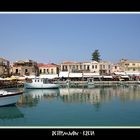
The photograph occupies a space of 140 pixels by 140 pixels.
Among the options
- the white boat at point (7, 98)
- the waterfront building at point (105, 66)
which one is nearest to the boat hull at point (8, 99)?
the white boat at point (7, 98)

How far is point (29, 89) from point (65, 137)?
9638 mm

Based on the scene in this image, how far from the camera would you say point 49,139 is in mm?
1716

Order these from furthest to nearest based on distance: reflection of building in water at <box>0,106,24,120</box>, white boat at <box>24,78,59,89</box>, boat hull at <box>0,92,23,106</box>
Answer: white boat at <box>24,78,59,89</box> → boat hull at <box>0,92,23,106</box> → reflection of building in water at <box>0,106,24,120</box>

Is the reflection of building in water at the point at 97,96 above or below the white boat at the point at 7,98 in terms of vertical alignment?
below

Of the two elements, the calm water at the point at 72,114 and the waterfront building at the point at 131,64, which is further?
the waterfront building at the point at 131,64

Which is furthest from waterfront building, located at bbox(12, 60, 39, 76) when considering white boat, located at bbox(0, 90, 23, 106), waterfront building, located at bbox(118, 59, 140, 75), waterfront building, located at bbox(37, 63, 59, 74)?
waterfront building, located at bbox(118, 59, 140, 75)

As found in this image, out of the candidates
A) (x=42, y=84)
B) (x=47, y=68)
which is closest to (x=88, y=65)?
(x=47, y=68)

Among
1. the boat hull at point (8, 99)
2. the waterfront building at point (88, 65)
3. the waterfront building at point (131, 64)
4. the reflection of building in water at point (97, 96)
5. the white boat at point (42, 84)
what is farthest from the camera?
the white boat at point (42, 84)

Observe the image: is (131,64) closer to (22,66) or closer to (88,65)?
(88,65)

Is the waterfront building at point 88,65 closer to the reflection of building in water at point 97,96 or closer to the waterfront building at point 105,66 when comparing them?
the waterfront building at point 105,66

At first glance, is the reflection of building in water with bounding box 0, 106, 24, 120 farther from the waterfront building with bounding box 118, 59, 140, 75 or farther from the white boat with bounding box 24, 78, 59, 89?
the white boat with bounding box 24, 78, 59, 89

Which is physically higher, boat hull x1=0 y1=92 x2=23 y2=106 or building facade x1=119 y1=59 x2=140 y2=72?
building facade x1=119 y1=59 x2=140 y2=72
